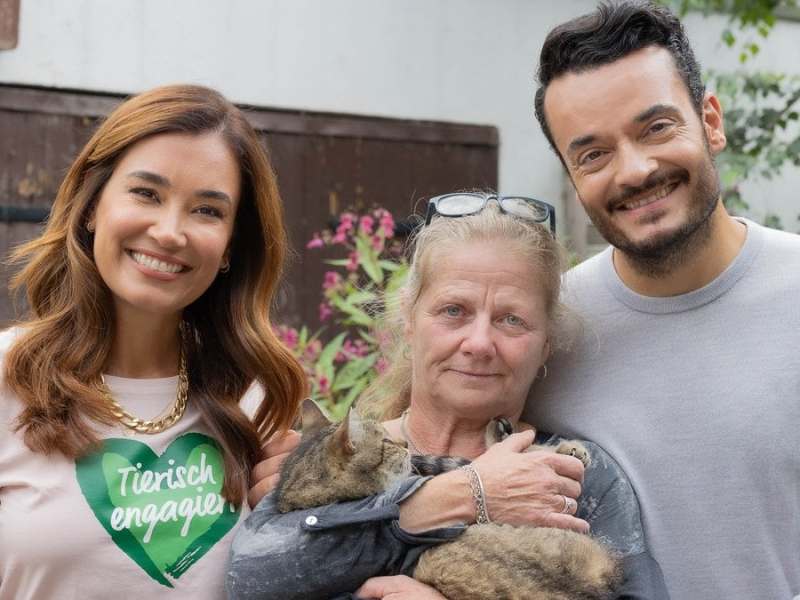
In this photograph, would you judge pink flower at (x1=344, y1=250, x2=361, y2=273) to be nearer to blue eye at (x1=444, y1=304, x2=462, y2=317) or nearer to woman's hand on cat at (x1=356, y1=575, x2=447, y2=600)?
blue eye at (x1=444, y1=304, x2=462, y2=317)

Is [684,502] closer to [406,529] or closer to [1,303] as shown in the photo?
[406,529]

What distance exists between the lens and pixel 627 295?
2805 mm

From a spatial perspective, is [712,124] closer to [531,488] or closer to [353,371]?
[531,488]

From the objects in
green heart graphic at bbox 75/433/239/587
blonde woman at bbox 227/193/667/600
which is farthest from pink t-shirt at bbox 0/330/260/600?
blonde woman at bbox 227/193/667/600

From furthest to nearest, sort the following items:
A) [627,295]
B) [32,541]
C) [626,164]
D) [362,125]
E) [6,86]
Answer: [362,125] → [6,86] → [627,295] → [626,164] → [32,541]

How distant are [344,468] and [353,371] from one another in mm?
2262

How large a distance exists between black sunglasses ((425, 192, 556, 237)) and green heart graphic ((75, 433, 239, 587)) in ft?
2.89

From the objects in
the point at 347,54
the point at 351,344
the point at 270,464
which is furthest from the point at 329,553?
the point at 347,54

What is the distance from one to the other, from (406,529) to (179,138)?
1.06 metres

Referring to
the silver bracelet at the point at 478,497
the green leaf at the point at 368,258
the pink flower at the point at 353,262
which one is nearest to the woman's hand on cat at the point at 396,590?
the silver bracelet at the point at 478,497

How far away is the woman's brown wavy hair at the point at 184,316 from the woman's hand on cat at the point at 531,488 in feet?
2.09

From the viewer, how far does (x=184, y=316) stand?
9.77 feet

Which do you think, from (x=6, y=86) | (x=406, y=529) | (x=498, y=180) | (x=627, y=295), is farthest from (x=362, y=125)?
(x=406, y=529)

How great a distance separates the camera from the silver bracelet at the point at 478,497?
8.05 feet
